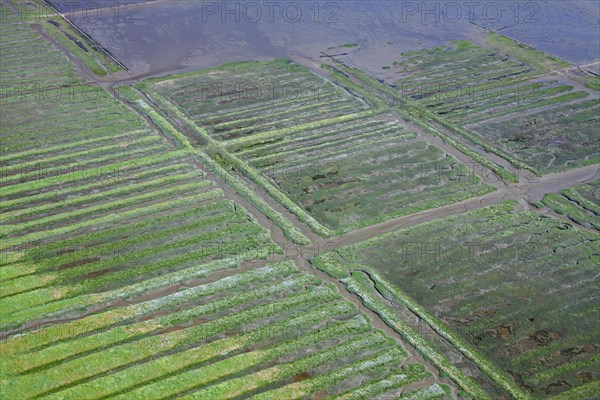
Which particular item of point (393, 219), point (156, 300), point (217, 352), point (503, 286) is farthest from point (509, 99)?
point (217, 352)

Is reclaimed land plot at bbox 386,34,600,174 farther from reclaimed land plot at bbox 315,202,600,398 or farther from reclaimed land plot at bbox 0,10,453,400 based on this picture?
reclaimed land plot at bbox 0,10,453,400

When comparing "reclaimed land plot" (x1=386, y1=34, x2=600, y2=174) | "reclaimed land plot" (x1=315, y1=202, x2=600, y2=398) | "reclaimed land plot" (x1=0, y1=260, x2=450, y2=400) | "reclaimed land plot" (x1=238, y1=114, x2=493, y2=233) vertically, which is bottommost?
"reclaimed land plot" (x1=0, y1=260, x2=450, y2=400)

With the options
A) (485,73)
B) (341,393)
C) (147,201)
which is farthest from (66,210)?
(485,73)

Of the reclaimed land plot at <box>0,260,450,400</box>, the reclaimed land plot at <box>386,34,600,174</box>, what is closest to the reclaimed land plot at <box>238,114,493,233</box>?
the reclaimed land plot at <box>386,34,600,174</box>

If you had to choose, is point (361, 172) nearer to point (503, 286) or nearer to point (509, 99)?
point (503, 286)

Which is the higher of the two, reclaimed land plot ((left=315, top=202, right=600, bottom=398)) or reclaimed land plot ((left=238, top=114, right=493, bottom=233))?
reclaimed land plot ((left=238, top=114, right=493, bottom=233))

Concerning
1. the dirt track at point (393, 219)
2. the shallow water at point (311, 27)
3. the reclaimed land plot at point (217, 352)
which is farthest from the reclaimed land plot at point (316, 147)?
the reclaimed land plot at point (217, 352)
